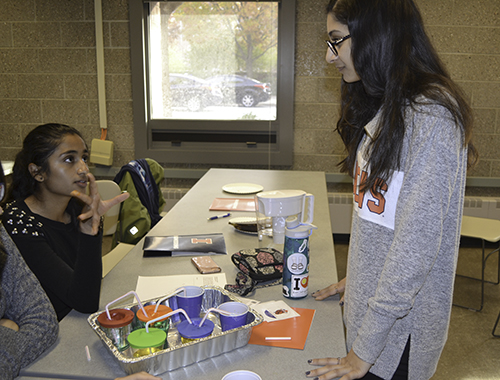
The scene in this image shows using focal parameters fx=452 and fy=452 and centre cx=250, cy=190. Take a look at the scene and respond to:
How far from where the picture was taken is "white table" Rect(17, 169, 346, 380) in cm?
97

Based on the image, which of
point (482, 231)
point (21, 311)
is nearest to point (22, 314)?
point (21, 311)

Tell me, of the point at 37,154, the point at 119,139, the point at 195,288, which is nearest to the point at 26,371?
the point at 195,288

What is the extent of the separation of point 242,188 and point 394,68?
5.69ft

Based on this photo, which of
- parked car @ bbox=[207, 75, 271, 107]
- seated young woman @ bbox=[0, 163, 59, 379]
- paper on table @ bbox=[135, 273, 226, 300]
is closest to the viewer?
seated young woman @ bbox=[0, 163, 59, 379]

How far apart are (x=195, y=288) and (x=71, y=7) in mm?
3578

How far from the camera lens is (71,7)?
12.8ft

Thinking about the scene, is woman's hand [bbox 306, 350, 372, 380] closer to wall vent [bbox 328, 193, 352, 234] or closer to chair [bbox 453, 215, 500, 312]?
chair [bbox 453, 215, 500, 312]

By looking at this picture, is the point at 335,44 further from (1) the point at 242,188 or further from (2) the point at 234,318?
(1) the point at 242,188

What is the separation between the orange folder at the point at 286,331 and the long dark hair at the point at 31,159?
1.01m

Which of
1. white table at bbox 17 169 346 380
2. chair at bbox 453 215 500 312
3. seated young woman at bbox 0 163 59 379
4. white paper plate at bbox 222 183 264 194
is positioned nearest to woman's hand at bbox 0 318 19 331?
seated young woman at bbox 0 163 59 379

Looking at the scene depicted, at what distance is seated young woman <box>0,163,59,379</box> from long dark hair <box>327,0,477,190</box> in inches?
32.7

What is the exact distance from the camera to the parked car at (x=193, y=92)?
4039 mm

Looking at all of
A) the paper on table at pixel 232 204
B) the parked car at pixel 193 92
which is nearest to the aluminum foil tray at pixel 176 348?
the paper on table at pixel 232 204

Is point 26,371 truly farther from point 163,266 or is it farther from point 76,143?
point 76,143
